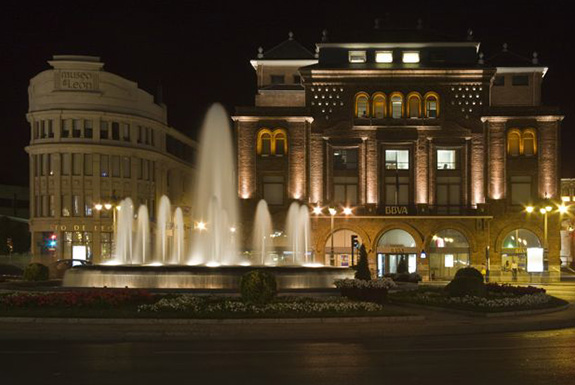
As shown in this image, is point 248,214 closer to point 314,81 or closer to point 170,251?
point 314,81

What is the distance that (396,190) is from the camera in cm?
7262

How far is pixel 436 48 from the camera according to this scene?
239 feet

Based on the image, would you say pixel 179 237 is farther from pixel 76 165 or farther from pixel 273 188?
pixel 76 165

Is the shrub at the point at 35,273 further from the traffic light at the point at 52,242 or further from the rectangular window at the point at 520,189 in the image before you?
the rectangular window at the point at 520,189

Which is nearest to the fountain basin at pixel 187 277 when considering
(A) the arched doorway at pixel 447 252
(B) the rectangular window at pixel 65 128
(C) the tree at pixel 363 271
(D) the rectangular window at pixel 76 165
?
(C) the tree at pixel 363 271

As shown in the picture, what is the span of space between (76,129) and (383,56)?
32393mm

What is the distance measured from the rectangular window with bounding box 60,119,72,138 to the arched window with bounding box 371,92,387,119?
3153 cm

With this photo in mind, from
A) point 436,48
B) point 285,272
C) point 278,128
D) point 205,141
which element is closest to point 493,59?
point 436,48

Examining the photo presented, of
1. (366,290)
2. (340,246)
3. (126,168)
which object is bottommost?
(366,290)

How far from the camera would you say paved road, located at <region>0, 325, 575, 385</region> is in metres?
15.2

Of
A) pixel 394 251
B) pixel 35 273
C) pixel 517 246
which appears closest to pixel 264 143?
pixel 394 251

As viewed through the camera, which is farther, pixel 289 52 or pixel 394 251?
pixel 289 52

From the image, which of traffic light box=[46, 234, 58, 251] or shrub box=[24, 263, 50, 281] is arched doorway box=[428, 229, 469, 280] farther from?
shrub box=[24, 263, 50, 281]

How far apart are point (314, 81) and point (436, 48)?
1137 cm
